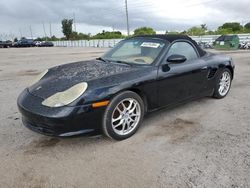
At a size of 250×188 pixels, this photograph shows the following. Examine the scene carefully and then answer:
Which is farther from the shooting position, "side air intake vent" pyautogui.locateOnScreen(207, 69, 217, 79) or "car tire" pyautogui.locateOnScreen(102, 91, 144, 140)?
"side air intake vent" pyautogui.locateOnScreen(207, 69, 217, 79)

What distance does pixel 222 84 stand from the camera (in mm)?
5012

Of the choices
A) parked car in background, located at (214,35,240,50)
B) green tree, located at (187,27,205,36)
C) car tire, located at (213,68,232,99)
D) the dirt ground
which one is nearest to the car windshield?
the dirt ground

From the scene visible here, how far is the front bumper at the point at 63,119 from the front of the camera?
107 inches

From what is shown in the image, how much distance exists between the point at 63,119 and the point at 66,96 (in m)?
0.29

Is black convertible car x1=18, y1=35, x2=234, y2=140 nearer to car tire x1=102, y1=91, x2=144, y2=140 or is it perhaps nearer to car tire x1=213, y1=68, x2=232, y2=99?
car tire x1=102, y1=91, x2=144, y2=140

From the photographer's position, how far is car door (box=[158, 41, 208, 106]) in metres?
3.62

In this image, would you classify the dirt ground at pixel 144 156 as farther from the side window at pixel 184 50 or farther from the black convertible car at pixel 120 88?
the side window at pixel 184 50

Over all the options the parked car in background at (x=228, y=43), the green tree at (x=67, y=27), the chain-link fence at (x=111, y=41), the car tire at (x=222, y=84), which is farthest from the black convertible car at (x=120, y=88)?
the green tree at (x=67, y=27)

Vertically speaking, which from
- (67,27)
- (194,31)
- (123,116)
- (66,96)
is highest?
Answer: (67,27)

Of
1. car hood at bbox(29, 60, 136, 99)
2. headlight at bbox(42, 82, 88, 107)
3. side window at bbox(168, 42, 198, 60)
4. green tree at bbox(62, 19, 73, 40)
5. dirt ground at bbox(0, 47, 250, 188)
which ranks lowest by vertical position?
dirt ground at bbox(0, 47, 250, 188)

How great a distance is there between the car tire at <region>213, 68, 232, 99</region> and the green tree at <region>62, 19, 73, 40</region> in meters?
71.9

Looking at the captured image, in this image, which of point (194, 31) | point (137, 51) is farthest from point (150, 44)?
point (194, 31)

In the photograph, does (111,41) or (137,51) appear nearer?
(137,51)

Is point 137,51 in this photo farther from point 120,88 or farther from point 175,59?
point 120,88
